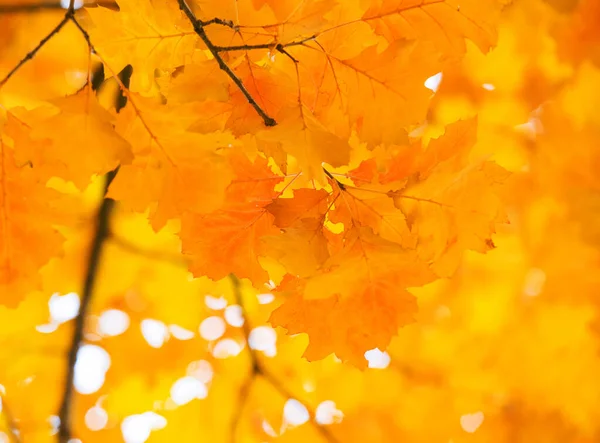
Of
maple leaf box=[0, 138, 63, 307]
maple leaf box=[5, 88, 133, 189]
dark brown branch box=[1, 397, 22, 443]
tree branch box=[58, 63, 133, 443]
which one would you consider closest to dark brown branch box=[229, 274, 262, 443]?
tree branch box=[58, 63, 133, 443]

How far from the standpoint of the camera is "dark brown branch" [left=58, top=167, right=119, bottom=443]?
4.47 ft

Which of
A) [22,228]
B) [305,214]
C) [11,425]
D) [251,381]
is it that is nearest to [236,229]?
[305,214]

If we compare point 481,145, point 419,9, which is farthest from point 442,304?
point 419,9

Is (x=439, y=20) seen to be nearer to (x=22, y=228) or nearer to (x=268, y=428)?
(x=22, y=228)

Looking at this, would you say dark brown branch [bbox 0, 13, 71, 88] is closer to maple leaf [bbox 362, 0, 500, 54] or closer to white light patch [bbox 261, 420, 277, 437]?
maple leaf [bbox 362, 0, 500, 54]

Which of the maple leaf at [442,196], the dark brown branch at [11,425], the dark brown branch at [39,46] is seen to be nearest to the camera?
the dark brown branch at [39,46]

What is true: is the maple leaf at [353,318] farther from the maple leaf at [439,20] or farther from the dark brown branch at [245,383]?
the dark brown branch at [245,383]

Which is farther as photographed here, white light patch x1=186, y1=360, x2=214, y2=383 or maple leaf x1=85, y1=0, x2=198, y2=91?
white light patch x1=186, y1=360, x2=214, y2=383

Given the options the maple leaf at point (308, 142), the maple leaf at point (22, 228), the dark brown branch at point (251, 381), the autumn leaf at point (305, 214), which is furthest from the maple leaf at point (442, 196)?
the dark brown branch at point (251, 381)

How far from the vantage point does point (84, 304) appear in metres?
1.37

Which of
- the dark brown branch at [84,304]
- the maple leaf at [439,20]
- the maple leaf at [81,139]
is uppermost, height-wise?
the maple leaf at [439,20]

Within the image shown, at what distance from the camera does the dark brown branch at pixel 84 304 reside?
1.36 metres

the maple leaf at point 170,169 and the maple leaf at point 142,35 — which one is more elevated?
the maple leaf at point 142,35

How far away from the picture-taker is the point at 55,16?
131 cm
